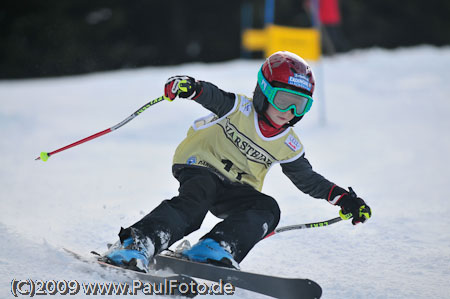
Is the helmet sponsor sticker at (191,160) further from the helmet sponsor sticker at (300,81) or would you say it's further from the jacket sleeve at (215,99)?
the helmet sponsor sticker at (300,81)

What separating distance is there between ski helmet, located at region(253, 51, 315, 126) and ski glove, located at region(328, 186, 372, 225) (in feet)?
1.72

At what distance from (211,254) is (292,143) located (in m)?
0.96

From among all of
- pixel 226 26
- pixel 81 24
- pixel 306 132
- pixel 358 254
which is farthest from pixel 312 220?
pixel 226 26

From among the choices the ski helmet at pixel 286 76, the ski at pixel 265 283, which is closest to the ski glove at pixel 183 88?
the ski helmet at pixel 286 76

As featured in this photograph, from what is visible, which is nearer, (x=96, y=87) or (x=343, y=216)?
(x=343, y=216)

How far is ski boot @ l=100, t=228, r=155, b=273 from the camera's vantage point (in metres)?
2.52

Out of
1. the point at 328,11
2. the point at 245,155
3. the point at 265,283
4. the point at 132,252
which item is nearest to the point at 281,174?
the point at 245,155

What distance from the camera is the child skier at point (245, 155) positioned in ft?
9.91

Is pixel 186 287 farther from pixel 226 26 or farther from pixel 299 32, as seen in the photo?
pixel 226 26

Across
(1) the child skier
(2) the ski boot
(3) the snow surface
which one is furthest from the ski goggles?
(2) the ski boot

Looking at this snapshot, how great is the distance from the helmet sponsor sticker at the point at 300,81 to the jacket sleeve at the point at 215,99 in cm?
39

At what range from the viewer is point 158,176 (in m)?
5.91

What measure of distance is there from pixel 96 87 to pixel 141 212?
7.36 metres

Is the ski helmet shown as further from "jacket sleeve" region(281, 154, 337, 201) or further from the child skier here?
"jacket sleeve" region(281, 154, 337, 201)
